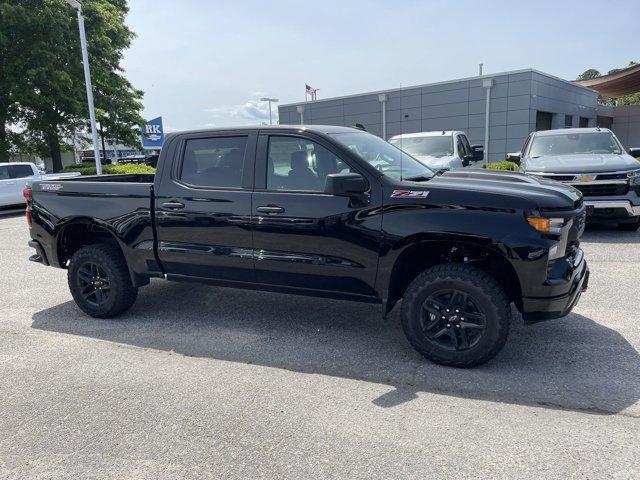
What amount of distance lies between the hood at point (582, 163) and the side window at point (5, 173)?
14305 mm

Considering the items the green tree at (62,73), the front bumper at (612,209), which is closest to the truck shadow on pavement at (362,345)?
the front bumper at (612,209)

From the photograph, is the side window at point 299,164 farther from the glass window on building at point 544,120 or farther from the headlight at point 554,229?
the glass window on building at point 544,120

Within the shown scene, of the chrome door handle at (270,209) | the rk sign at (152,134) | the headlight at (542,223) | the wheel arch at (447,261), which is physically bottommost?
the wheel arch at (447,261)

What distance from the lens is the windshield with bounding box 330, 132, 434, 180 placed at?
13.6 feet

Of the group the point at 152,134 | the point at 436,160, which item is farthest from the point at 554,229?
the point at 152,134

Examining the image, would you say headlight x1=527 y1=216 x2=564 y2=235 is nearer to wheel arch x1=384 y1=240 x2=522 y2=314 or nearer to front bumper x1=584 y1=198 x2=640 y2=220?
wheel arch x1=384 y1=240 x2=522 y2=314

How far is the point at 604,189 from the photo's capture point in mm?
7953

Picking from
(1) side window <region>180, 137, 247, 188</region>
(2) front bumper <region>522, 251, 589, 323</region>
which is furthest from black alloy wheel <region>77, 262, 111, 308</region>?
(2) front bumper <region>522, 251, 589, 323</region>

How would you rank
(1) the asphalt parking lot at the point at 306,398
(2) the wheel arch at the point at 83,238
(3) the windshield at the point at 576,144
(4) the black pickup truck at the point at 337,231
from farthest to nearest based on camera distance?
(3) the windshield at the point at 576,144 → (2) the wheel arch at the point at 83,238 → (4) the black pickup truck at the point at 337,231 → (1) the asphalt parking lot at the point at 306,398

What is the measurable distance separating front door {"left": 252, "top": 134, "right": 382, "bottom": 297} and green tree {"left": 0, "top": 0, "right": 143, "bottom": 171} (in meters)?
20.2

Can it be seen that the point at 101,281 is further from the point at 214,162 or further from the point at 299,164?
the point at 299,164

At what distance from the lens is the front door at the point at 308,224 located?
12.8ft

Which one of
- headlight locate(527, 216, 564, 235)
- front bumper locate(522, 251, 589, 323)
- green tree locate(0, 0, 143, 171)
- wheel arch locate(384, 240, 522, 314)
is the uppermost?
green tree locate(0, 0, 143, 171)

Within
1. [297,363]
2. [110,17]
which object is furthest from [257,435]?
[110,17]
